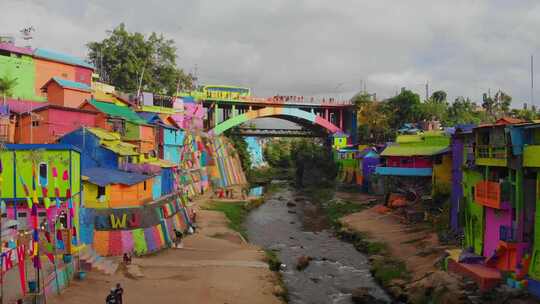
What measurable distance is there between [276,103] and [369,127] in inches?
761

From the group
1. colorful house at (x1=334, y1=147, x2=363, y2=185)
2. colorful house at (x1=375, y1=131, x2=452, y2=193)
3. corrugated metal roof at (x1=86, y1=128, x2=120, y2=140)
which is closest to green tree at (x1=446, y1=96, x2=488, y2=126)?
colorful house at (x1=334, y1=147, x2=363, y2=185)

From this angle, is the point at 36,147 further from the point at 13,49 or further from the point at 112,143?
the point at 13,49

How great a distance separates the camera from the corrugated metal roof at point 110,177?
36.8m

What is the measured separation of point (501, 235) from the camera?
2850 cm

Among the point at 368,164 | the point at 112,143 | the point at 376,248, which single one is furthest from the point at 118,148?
the point at 368,164

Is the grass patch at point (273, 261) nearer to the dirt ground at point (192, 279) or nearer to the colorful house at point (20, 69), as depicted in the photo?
the dirt ground at point (192, 279)

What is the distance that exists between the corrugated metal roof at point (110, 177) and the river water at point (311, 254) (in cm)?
1368

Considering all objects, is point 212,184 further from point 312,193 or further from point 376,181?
point 376,181

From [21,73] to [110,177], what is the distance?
81.5ft

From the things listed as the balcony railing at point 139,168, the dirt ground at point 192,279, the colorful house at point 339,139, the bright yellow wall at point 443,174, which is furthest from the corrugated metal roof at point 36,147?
the colorful house at point 339,139

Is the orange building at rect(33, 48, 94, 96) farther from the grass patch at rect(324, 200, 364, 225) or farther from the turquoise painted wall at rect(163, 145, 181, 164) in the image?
the grass patch at rect(324, 200, 364, 225)

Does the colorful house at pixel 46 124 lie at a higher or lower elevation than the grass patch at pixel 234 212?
higher

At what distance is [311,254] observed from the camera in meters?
46.5

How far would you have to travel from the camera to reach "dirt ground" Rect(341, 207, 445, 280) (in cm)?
3728
